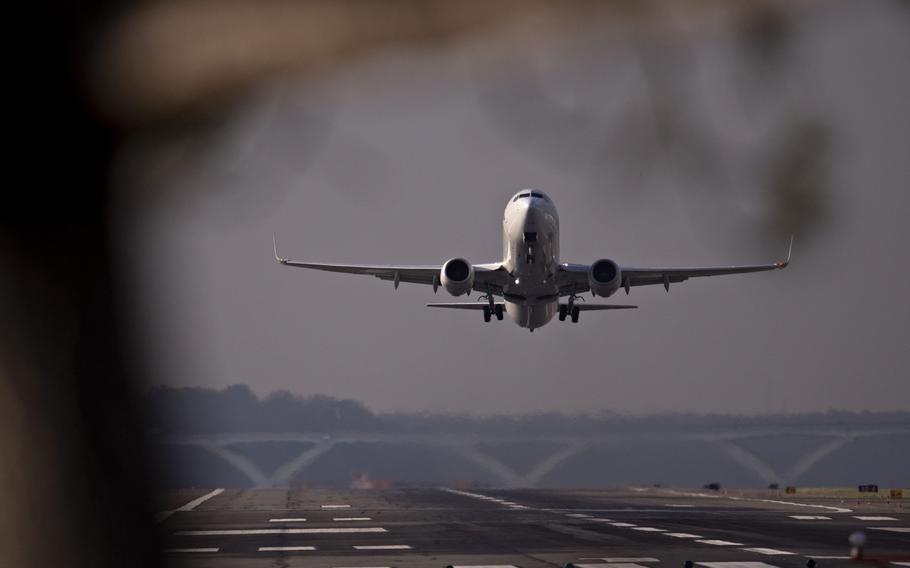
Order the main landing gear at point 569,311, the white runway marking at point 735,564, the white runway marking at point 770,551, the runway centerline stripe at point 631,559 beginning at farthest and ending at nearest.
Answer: the main landing gear at point 569,311 < the white runway marking at point 770,551 < the runway centerline stripe at point 631,559 < the white runway marking at point 735,564

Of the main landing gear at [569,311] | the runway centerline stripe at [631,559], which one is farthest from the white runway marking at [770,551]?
the main landing gear at [569,311]

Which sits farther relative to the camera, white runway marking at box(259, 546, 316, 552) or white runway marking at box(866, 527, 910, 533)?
white runway marking at box(866, 527, 910, 533)

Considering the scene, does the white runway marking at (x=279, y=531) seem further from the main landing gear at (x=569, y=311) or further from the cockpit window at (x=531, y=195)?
the main landing gear at (x=569, y=311)

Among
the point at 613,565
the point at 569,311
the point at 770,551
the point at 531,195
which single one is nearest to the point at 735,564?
the point at 613,565

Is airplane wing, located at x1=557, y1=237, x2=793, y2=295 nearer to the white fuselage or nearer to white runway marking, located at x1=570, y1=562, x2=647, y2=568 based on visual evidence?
the white fuselage

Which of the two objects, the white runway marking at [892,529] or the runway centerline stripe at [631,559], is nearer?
the runway centerline stripe at [631,559]

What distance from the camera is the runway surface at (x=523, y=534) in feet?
Result: 90.9

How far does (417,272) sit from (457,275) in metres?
7.38

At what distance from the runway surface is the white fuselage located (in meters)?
10.2

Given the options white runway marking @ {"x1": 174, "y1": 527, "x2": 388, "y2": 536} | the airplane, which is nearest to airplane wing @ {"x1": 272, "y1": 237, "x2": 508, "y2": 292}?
the airplane

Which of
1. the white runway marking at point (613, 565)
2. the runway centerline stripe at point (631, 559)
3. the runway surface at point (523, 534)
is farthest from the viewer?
the runway surface at point (523, 534)

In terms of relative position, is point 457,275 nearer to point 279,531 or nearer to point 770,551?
point 279,531

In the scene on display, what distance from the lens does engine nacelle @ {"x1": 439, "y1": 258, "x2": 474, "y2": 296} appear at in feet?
156

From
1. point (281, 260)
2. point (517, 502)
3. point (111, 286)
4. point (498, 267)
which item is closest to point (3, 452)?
point (111, 286)
